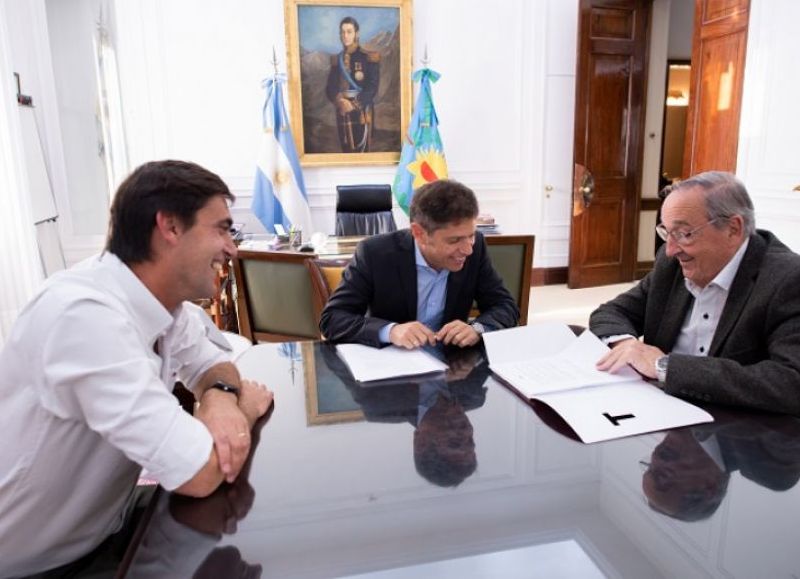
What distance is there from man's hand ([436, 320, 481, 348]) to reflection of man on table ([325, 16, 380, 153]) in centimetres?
423

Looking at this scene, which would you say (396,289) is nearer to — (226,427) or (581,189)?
(226,427)

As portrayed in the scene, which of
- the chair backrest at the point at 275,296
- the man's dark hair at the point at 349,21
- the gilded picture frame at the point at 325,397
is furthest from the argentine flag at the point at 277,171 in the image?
the gilded picture frame at the point at 325,397

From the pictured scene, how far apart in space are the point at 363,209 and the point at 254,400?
12.7 feet

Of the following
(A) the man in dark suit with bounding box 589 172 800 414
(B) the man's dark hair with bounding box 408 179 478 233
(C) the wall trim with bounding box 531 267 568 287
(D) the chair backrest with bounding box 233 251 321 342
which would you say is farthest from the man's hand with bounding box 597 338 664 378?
(C) the wall trim with bounding box 531 267 568 287

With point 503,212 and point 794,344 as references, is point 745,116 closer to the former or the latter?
point 503,212

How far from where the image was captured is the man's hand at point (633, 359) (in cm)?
136

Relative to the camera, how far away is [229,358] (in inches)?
56.9

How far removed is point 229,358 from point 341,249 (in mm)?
2455

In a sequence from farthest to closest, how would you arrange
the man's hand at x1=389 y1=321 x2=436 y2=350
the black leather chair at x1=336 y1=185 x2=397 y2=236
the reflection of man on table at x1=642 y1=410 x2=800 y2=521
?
the black leather chair at x1=336 y1=185 x2=397 y2=236, the man's hand at x1=389 y1=321 x2=436 y2=350, the reflection of man on table at x1=642 y1=410 x2=800 y2=521

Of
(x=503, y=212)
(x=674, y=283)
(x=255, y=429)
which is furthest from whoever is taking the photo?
(x=503, y=212)

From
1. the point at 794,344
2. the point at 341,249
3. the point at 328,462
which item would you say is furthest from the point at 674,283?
the point at 341,249

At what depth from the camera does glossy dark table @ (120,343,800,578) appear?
2.44 ft

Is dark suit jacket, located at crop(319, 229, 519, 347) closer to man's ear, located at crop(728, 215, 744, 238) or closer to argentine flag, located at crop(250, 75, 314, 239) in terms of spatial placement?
man's ear, located at crop(728, 215, 744, 238)

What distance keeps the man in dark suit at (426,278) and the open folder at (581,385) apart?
0.76 ft
